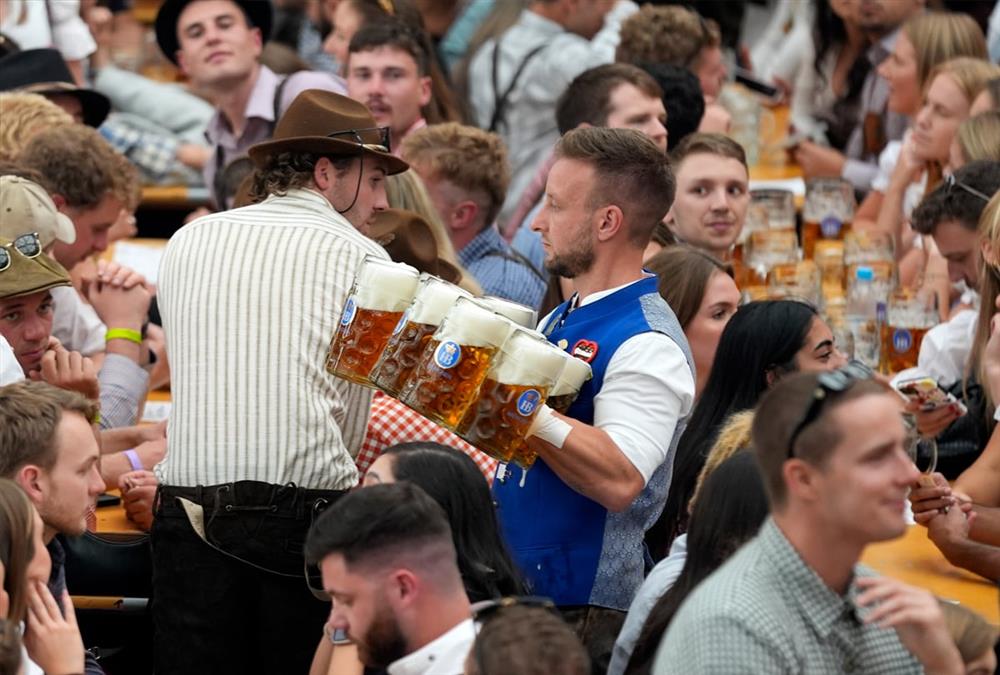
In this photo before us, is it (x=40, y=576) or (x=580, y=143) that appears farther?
(x=580, y=143)

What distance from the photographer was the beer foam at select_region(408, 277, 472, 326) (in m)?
3.10

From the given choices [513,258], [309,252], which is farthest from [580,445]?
[513,258]

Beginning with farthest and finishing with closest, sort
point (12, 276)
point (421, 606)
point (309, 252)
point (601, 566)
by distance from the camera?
point (12, 276)
point (309, 252)
point (601, 566)
point (421, 606)

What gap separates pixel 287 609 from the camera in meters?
3.79

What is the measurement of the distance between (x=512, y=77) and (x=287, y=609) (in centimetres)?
404

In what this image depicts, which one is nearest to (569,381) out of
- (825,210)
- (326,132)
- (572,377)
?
(572,377)

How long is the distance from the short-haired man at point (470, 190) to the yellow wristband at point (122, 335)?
108cm

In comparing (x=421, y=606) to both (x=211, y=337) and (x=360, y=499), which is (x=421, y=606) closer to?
(x=360, y=499)

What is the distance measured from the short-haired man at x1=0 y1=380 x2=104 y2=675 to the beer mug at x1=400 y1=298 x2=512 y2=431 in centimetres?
87

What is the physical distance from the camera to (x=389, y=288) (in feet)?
10.4

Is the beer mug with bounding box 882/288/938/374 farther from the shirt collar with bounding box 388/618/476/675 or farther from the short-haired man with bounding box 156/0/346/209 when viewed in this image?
the shirt collar with bounding box 388/618/476/675

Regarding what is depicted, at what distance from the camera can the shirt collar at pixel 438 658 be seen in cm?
274

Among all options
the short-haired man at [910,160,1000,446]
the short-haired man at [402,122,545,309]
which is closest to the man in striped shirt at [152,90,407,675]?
the short-haired man at [402,122,545,309]

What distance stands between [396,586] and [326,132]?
1.49 m
